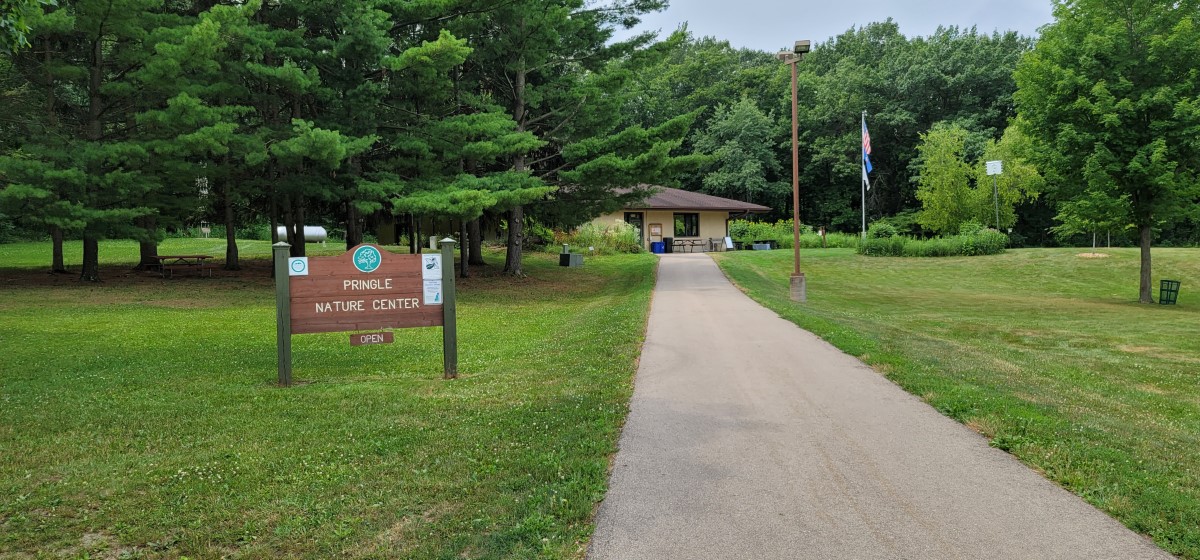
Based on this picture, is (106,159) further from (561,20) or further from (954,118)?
(954,118)

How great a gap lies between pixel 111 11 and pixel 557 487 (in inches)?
814

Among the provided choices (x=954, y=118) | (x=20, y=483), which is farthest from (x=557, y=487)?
(x=954, y=118)

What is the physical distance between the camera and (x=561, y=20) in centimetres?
2159

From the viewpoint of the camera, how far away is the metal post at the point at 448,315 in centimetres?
847

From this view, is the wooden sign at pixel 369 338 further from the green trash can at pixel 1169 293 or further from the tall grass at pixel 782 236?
the tall grass at pixel 782 236

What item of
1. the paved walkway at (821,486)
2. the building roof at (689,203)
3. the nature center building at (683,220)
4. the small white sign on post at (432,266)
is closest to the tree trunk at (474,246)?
the nature center building at (683,220)

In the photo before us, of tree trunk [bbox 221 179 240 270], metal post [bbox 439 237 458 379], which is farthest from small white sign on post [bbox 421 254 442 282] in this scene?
tree trunk [bbox 221 179 240 270]

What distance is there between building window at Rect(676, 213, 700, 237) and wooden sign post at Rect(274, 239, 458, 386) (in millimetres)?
35429

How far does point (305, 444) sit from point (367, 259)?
346cm

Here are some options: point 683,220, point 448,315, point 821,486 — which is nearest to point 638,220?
point 683,220

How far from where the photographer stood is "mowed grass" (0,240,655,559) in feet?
12.0

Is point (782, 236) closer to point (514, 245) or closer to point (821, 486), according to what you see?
point (514, 245)

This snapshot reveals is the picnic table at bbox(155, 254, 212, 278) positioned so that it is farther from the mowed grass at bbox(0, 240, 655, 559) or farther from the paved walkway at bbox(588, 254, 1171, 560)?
the paved walkway at bbox(588, 254, 1171, 560)

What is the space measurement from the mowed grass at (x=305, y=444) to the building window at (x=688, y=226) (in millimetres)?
31535
